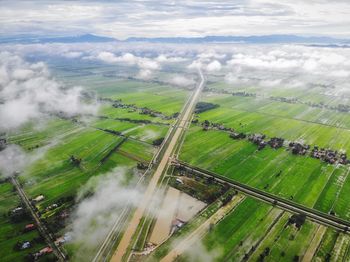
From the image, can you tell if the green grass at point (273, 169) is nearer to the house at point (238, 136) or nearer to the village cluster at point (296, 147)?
the house at point (238, 136)

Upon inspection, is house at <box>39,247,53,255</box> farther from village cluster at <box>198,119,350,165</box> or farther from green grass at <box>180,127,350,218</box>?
village cluster at <box>198,119,350,165</box>

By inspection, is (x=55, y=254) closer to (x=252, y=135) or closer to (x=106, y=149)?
(x=106, y=149)

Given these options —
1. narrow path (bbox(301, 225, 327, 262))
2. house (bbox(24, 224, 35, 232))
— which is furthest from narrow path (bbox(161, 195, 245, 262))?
house (bbox(24, 224, 35, 232))

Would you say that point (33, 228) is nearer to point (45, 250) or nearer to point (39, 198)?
point (45, 250)

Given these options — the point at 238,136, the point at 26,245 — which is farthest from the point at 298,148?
the point at 26,245

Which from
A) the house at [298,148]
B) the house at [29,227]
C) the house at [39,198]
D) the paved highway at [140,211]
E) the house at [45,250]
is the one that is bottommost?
the house at [39,198]

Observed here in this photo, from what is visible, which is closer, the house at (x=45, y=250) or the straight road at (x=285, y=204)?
the house at (x=45, y=250)

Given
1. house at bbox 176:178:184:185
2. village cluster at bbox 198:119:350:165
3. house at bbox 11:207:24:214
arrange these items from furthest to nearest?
village cluster at bbox 198:119:350:165
house at bbox 176:178:184:185
house at bbox 11:207:24:214

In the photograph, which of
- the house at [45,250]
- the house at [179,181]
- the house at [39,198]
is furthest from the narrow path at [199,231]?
the house at [39,198]

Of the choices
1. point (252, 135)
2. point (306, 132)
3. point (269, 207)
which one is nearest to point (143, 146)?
point (252, 135)

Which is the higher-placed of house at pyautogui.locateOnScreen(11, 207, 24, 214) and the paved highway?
the paved highway
